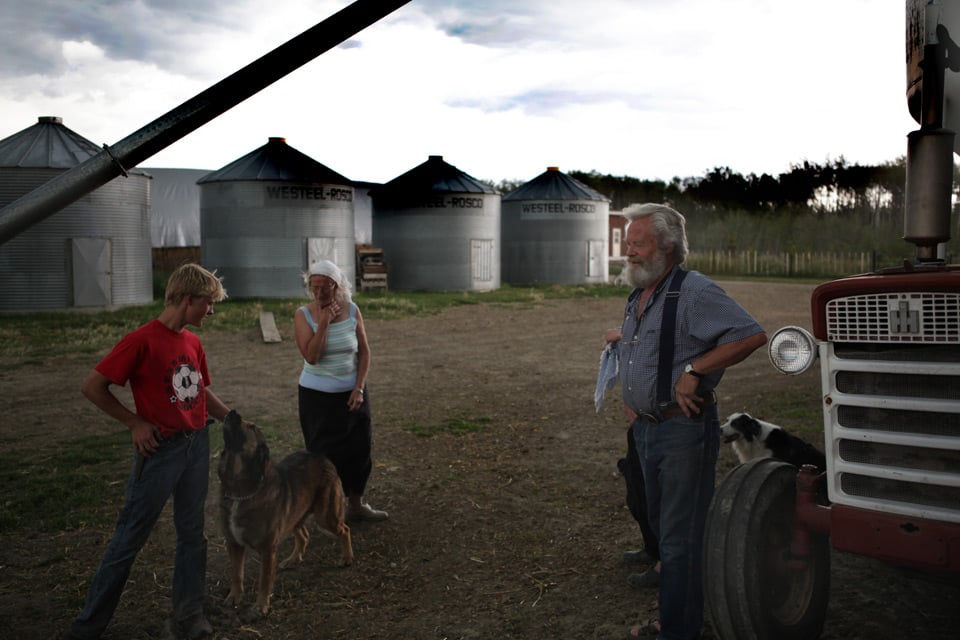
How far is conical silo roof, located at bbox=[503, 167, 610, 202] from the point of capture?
107 feet

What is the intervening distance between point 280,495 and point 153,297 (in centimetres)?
2100

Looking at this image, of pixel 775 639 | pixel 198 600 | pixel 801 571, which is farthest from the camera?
pixel 198 600

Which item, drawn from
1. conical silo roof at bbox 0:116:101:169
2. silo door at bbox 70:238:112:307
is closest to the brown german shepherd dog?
conical silo roof at bbox 0:116:101:169

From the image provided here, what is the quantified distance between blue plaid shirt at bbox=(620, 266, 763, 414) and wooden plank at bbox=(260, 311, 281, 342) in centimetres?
1193

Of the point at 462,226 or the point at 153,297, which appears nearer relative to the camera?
the point at 153,297

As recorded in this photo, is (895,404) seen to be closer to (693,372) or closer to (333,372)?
(693,372)

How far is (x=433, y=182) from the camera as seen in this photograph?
2836 cm

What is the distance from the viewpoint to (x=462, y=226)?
28.3m

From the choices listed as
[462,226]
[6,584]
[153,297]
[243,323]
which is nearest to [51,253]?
[153,297]

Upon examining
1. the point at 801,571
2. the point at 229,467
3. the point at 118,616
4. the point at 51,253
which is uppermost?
the point at 51,253

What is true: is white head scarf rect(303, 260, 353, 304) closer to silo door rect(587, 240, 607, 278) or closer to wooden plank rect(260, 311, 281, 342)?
wooden plank rect(260, 311, 281, 342)

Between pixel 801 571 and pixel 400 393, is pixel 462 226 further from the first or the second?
pixel 801 571

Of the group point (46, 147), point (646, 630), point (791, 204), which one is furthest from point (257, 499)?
point (791, 204)

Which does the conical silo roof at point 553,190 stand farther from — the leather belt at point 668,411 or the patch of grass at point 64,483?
the leather belt at point 668,411
